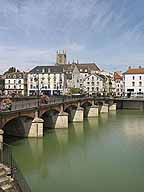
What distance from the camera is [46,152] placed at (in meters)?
28.4

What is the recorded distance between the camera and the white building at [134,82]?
92312 millimetres

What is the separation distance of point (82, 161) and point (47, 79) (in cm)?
7626

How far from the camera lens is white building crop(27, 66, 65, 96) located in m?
99.4

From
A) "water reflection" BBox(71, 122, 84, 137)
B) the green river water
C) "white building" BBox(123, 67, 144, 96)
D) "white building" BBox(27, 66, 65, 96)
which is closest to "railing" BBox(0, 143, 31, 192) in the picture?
the green river water

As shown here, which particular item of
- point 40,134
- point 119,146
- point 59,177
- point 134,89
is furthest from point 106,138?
point 134,89

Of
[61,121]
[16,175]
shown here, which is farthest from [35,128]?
[16,175]

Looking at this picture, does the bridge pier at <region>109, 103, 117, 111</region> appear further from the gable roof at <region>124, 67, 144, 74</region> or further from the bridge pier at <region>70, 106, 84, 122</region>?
the bridge pier at <region>70, 106, 84, 122</region>

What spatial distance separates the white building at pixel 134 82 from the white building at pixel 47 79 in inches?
819

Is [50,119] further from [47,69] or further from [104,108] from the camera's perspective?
[47,69]

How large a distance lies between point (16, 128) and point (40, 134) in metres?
2.80

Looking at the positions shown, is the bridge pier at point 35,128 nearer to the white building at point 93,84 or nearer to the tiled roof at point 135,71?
the tiled roof at point 135,71

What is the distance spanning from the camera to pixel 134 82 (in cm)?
9281

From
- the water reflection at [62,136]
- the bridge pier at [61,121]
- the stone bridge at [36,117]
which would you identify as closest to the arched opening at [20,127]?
the stone bridge at [36,117]

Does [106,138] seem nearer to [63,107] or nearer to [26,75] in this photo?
[63,107]
